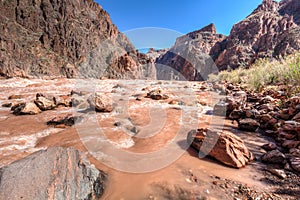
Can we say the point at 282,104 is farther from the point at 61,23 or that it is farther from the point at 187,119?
the point at 61,23

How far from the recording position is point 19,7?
20.8 metres

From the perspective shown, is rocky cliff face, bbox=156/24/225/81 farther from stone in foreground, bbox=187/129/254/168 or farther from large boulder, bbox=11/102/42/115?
stone in foreground, bbox=187/129/254/168

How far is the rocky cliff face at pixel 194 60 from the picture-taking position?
54.4m

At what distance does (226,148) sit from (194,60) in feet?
191

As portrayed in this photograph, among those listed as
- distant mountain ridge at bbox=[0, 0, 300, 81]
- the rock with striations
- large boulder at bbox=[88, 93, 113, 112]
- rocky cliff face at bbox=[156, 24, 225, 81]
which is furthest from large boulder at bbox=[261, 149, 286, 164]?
rocky cliff face at bbox=[156, 24, 225, 81]

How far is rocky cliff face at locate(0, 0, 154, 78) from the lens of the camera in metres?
18.1

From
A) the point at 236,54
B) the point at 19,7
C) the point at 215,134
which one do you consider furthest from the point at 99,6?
the point at 215,134

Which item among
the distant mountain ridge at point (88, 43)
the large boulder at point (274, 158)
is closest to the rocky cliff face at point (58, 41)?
the distant mountain ridge at point (88, 43)

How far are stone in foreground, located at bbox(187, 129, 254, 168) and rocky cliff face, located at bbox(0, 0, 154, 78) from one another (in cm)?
1950

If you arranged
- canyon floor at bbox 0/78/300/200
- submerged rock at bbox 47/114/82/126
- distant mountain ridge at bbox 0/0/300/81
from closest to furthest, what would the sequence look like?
canyon floor at bbox 0/78/300/200 < submerged rock at bbox 47/114/82/126 < distant mountain ridge at bbox 0/0/300/81

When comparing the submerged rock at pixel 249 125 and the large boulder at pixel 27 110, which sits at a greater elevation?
the submerged rock at pixel 249 125

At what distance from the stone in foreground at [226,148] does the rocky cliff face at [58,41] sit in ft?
64.0

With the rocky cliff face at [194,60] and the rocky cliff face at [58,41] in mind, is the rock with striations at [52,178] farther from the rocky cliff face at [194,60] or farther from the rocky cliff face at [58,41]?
the rocky cliff face at [194,60]

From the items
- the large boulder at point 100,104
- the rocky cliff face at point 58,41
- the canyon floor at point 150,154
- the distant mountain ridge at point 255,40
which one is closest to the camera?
the canyon floor at point 150,154
